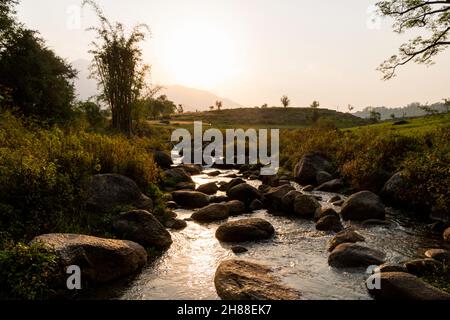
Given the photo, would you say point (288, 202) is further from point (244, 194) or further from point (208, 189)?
point (208, 189)

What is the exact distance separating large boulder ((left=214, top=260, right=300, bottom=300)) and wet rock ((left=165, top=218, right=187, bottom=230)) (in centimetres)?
440

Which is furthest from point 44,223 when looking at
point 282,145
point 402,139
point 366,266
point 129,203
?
point 282,145

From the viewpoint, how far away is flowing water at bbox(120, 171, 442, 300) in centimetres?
868

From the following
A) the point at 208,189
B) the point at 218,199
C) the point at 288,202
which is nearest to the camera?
the point at 288,202

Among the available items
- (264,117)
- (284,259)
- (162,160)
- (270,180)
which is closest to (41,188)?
(284,259)

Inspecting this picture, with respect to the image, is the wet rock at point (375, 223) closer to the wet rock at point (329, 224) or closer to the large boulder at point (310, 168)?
the wet rock at point (329, 224)

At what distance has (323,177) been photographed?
2270 centimetres

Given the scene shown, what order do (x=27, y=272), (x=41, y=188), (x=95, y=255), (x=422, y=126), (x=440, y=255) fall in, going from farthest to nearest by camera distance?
(x=422, y=126), (x=440, y=255), (x=41, y=188), (x=95, y=255), (x=27, y=272)

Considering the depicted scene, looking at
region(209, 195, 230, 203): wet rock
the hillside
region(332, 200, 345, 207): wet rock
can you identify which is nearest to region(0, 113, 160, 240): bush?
region(209, 195, 230, 203): wet rock

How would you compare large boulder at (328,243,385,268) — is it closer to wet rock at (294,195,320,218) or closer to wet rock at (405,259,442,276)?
wet rock at (405,259,442,276)

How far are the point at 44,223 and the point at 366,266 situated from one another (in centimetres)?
839

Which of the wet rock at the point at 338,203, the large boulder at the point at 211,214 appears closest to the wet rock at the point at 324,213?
the wet rock at the point at 338,203

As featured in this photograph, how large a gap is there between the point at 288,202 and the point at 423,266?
736 cm

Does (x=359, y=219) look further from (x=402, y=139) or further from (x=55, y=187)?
(x=55, y=187)
